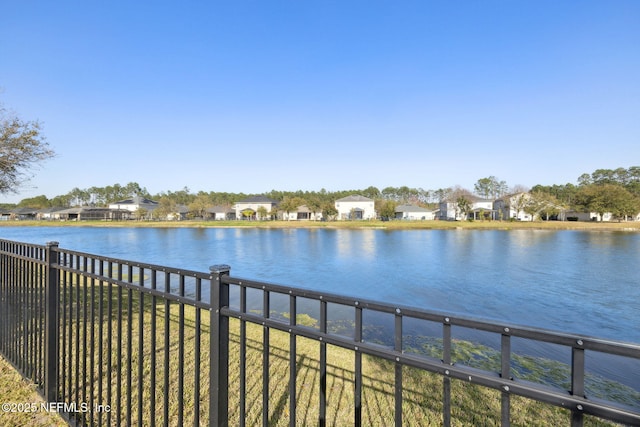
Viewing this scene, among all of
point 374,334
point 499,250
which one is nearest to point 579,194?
point 499,250

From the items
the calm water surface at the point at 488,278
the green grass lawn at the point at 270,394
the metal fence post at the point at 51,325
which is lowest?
the calm water surface at the point at 488,278

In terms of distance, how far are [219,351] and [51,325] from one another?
2.20 metres

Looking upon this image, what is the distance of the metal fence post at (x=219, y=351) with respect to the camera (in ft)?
6.00

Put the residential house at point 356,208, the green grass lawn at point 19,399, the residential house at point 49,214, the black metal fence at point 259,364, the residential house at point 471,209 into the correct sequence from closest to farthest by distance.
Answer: the black metal fence at point 259,364
the green grass lawn at point 19,399
the residential house at point 471,209
the residential house at point 356,208
the residential house at point 49,214

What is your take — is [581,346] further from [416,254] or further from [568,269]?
[416,254]

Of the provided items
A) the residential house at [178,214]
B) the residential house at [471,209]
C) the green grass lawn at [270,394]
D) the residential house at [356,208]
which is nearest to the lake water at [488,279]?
the green grass lawn at [270,394]

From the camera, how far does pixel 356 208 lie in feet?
226

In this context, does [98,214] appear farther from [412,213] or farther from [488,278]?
[488,278]

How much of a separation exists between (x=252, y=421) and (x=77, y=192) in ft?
420

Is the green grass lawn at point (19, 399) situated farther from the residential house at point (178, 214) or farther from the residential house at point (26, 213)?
the residential house at point (26, 213)

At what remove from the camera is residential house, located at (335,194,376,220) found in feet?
225

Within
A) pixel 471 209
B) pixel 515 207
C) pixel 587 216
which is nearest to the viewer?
pixel 515 207

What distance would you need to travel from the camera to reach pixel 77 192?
4085 inches

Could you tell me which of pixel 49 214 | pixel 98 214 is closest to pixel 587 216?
pixel 98 214
